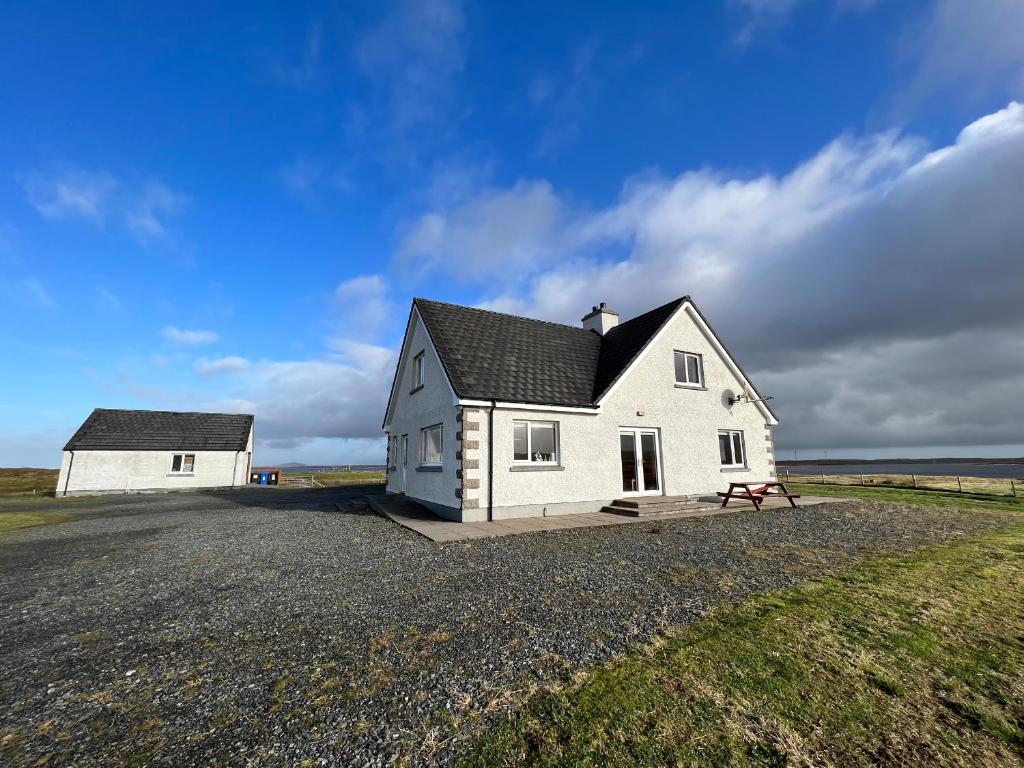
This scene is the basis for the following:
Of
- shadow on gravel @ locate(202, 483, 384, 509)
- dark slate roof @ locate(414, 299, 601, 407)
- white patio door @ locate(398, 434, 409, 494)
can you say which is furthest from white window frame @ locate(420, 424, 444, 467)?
shadow on gravel @ locate(202, 483, 384, 509)

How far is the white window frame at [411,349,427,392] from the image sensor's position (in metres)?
17.4

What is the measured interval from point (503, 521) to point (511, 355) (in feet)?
19.7

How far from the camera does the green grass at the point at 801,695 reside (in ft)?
9.43

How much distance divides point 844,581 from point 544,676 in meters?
5.48

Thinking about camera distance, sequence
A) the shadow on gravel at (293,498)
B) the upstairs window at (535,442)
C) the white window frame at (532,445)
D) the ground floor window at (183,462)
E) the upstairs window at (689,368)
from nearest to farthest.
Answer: the white window frame at (532,445) → the upstairs window at (535,442) → the upstairs window at (689,368) → the shadow on gravel at (293,498) → the ground floor window at (183,462)

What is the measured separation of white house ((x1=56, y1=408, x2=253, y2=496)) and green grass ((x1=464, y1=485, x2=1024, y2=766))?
35638 millimetres

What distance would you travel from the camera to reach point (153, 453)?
30.2 metres

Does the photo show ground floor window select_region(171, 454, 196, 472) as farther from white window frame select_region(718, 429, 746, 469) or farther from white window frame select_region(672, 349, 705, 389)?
white window frame select_region(718, 429, 746, 469)

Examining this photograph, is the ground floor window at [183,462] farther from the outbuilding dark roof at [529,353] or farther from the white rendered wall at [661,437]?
the white rendered wall at [661,437]

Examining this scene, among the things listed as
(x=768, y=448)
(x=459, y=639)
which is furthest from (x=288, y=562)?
(x=768, y=448)

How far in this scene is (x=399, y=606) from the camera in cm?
575

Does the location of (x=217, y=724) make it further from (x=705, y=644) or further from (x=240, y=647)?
(x=705, y=644)

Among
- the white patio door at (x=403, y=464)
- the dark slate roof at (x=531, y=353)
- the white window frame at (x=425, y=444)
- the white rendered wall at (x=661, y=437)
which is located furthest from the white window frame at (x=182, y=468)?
the white rendered wall at (x=661, y=437)

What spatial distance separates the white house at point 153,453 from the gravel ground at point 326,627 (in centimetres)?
2318
